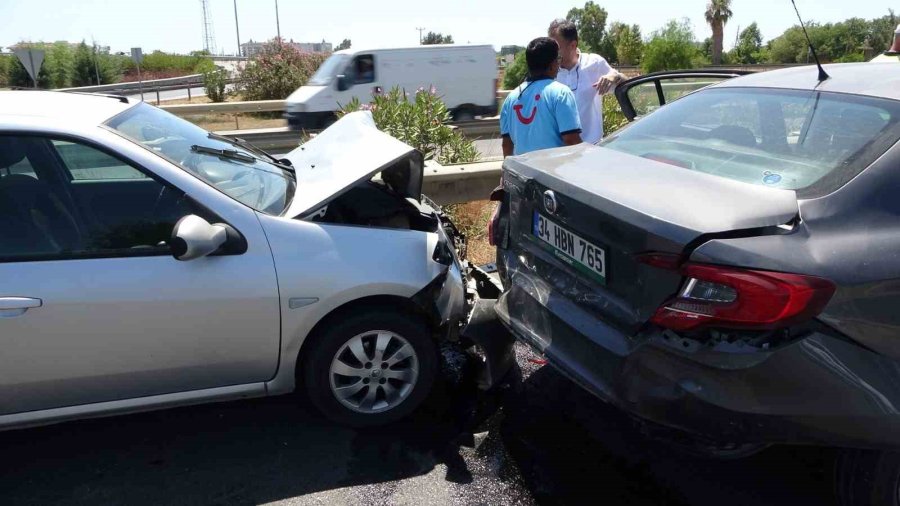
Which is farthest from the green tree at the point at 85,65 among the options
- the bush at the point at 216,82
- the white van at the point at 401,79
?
the white van at the point at 401,79

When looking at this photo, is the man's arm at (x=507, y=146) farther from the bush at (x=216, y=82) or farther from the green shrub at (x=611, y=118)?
the bush at (x=216, y=82)

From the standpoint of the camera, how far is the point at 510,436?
11.1ft

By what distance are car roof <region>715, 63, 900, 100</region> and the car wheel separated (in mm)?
2008

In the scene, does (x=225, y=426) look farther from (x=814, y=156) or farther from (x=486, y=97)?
(x=486, y=97)

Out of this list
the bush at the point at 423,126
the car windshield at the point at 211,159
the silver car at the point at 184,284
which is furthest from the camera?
the bush at the point at 423,126

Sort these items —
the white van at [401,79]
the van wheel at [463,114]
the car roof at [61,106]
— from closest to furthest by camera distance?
the car roof at [61,106]
the white van at [401,79]
the van wheel at [463,114]

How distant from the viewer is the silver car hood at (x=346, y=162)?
3.33 m

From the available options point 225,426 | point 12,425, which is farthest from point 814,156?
point 12,425

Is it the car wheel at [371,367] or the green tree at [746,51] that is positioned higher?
the green tree at [746,51]

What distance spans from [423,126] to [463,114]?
14.0m

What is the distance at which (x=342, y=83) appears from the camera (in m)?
17.6

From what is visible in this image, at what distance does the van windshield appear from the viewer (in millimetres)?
17500

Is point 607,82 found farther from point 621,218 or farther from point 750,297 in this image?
point 750,297

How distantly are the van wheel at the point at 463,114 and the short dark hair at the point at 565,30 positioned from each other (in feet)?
50.1
